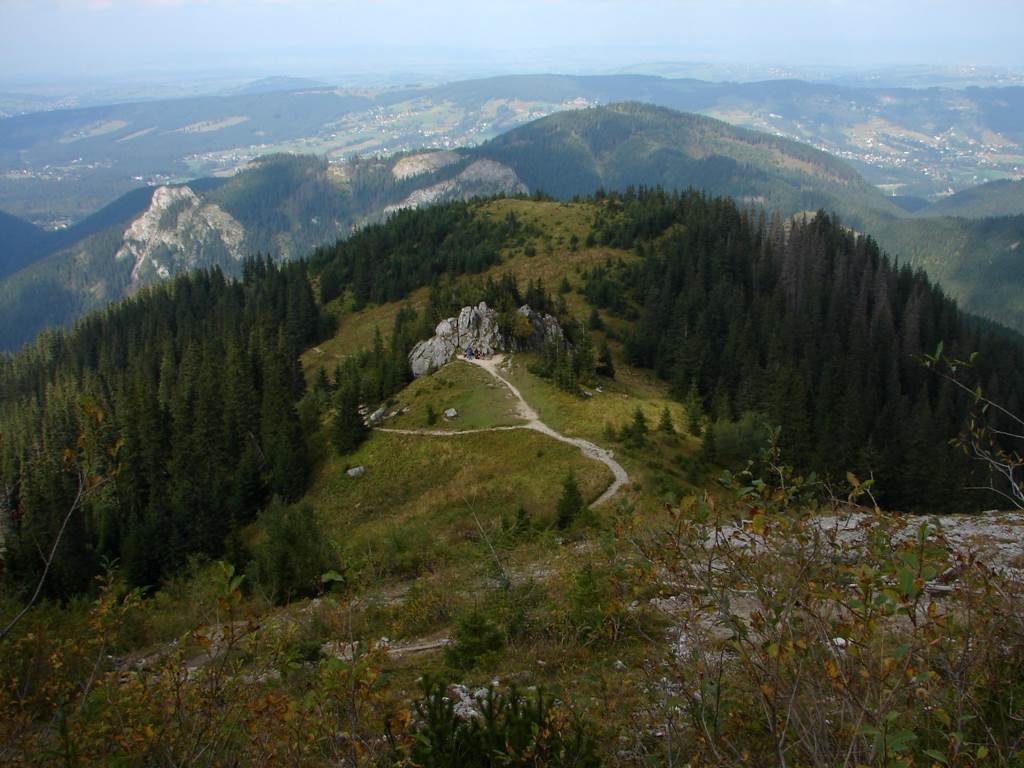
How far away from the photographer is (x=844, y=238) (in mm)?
124250

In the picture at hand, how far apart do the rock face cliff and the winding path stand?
1.76 meters

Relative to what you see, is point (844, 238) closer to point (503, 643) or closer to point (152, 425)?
point (152, 425)

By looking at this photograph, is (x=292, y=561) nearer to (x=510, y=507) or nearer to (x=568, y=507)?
(x=568, y=507)

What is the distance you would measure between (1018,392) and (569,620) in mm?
105071

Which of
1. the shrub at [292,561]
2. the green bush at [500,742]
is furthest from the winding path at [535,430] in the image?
the green bush at [500,742]

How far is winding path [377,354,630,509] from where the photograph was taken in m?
41.3

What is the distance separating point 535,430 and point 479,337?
1883 centimetres

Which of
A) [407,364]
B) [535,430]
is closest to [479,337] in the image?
[407,364]

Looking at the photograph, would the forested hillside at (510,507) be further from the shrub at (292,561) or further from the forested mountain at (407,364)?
the forested mountain at (407,364)

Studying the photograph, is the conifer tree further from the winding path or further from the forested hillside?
the winding path

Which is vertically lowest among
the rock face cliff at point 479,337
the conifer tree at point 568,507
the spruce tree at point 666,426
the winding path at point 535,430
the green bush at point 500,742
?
the spruce tree at point 666,426

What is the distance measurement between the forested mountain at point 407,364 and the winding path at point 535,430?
25.4 ft

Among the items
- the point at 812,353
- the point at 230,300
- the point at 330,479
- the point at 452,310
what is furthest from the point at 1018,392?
the point at 230,300

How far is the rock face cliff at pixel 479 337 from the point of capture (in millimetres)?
65875
